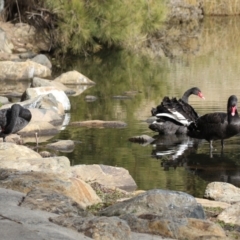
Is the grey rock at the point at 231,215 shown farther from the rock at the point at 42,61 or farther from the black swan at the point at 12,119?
the rock at the point at 42,61

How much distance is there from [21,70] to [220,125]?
11.8 m

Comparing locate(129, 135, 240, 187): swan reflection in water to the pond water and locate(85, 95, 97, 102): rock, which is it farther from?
locate(85, 95, 97, 102): rock

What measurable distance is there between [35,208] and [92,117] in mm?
9821

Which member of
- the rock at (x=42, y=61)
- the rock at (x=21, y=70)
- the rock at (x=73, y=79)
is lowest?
the rock at (x=73, y=79)

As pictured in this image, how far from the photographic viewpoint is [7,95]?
19297 millimetres

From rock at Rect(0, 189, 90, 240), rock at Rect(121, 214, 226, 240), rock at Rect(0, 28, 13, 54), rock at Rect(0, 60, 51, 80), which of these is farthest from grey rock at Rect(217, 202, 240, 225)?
rock at Rect(0, 28, 13, 54)

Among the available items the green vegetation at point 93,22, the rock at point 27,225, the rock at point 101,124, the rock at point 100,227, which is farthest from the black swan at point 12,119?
the green vegetation at point 93,22

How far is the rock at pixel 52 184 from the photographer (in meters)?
7.18

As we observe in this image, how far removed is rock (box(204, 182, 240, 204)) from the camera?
30.0 feet

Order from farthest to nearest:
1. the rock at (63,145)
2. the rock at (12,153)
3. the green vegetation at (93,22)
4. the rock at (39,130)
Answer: the green vegetation at (93,22) < the rock at (39,130) < the rock at (63,145) < the rock at (12,153)

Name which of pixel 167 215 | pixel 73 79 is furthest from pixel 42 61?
pixel 167 215

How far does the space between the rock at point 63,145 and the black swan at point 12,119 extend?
1.99 feet

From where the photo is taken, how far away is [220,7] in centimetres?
5144

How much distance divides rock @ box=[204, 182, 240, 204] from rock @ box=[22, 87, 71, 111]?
25.6ft
